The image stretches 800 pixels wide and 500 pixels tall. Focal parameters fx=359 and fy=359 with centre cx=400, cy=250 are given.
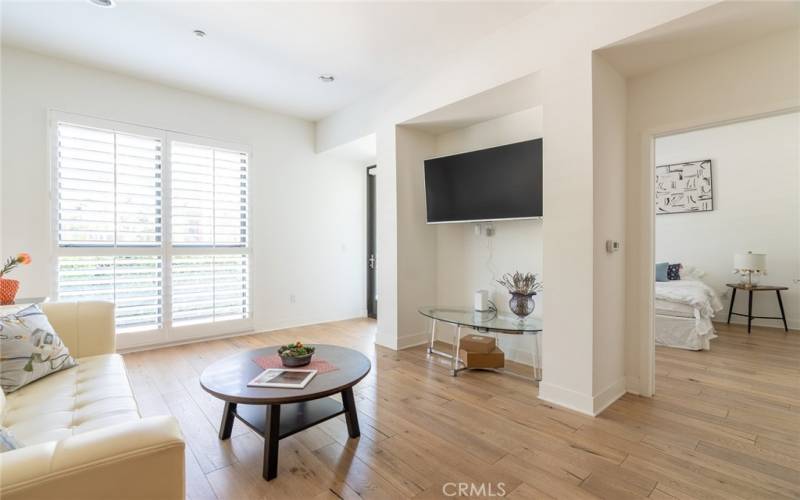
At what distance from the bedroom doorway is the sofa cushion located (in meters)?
4.88

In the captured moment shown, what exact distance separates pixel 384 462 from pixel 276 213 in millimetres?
3754

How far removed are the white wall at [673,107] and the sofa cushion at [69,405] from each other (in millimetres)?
3298

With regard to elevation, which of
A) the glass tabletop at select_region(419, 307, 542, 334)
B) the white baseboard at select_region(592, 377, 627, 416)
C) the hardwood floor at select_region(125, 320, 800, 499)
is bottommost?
the hardwood floor at select_region(125, 320, 800, 499)

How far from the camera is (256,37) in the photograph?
3.11m

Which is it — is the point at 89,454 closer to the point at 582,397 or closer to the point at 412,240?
the point at 582,397

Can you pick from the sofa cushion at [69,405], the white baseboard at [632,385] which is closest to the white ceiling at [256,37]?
the sofa cushion at [69,405]

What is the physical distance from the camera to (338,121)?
482cm

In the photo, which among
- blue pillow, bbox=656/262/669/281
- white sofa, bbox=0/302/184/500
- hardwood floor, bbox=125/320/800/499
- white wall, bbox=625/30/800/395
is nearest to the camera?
white sofa, bbox=0/302/184/500

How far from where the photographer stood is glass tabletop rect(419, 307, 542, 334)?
9.87 ft

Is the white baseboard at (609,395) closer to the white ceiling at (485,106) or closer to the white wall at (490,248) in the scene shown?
the white wall at (490,248)

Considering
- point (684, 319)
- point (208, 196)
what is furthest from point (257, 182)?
point (684, 319)

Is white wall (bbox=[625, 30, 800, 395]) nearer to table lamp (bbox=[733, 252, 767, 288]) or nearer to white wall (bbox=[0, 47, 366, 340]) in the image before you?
table lamp (bbox=[733, 252, 767, 288])

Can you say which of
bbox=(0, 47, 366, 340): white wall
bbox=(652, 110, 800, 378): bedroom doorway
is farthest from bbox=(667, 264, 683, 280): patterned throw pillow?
bbox=(0, 47, 366, 340): white wall

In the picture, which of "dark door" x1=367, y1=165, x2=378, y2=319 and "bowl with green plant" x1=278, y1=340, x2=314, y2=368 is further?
"dark door" x1=367, y1=165, x2=378, y2=319
